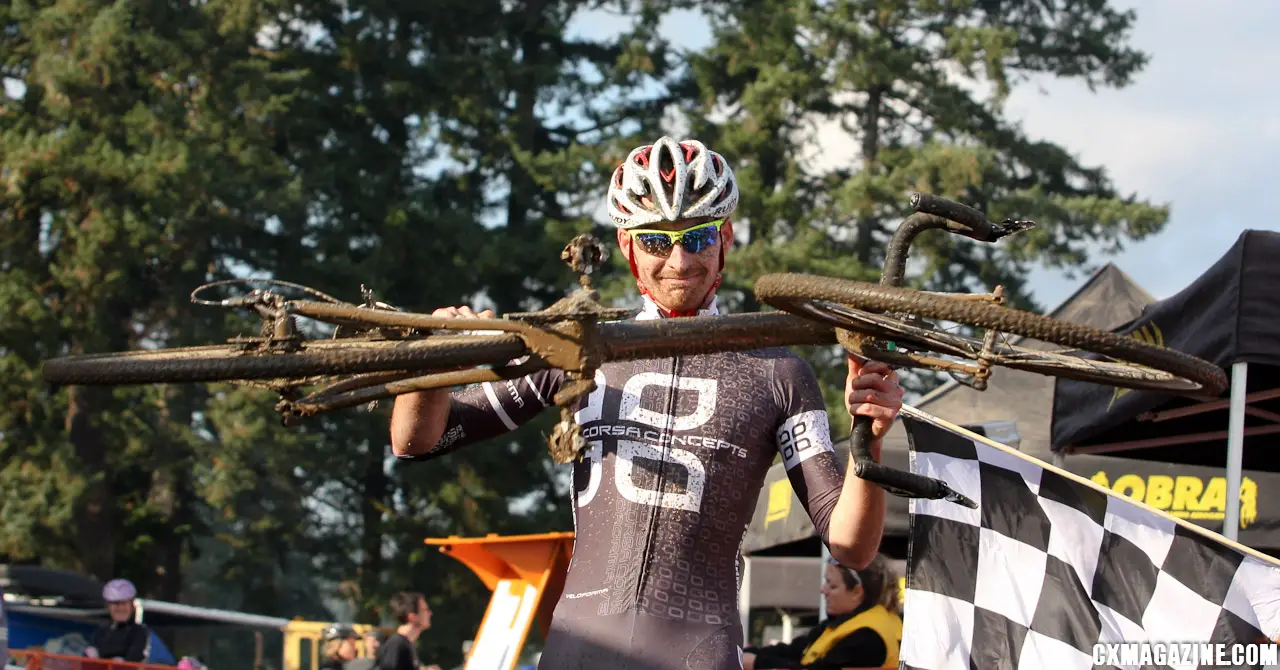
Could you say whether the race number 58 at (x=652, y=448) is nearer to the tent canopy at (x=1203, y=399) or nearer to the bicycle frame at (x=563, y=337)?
the bicycle frame at (x=563, y=337)

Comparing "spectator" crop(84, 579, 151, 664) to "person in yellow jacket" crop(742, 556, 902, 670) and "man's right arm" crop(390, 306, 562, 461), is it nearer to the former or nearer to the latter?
"person in yellow jacket" crop(742, 556, 902, 670)

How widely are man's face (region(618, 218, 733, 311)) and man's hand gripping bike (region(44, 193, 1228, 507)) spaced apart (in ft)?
2.91

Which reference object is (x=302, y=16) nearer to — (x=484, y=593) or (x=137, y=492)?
(x=137, y=492)

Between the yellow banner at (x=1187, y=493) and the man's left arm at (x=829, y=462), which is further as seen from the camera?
the yellow banner at (x=1187, y=493)

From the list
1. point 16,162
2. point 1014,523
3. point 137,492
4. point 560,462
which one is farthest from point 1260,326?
point 137,492

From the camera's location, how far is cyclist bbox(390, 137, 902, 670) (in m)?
3.58

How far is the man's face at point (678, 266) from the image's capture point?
3803 mm

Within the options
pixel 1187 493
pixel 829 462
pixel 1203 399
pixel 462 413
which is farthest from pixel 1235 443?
pixel 1187 493

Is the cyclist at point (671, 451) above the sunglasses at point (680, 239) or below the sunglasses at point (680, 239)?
below

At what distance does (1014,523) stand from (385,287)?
2941 cm

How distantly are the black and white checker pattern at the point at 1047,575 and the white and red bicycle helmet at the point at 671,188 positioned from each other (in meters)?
2.09

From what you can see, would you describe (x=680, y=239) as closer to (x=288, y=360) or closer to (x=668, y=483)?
(x=668, y=483)

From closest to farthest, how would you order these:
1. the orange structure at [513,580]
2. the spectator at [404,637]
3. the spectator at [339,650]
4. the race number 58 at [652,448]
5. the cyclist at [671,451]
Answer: the cyclist at [671,451] → the race number 58 at [652,448] → the orange structure at [513,580] → the spectator at [404,637] → the spectator at [339,650]

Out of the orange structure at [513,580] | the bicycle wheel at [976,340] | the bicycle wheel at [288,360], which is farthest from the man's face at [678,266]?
the orange structure at [513,580]
